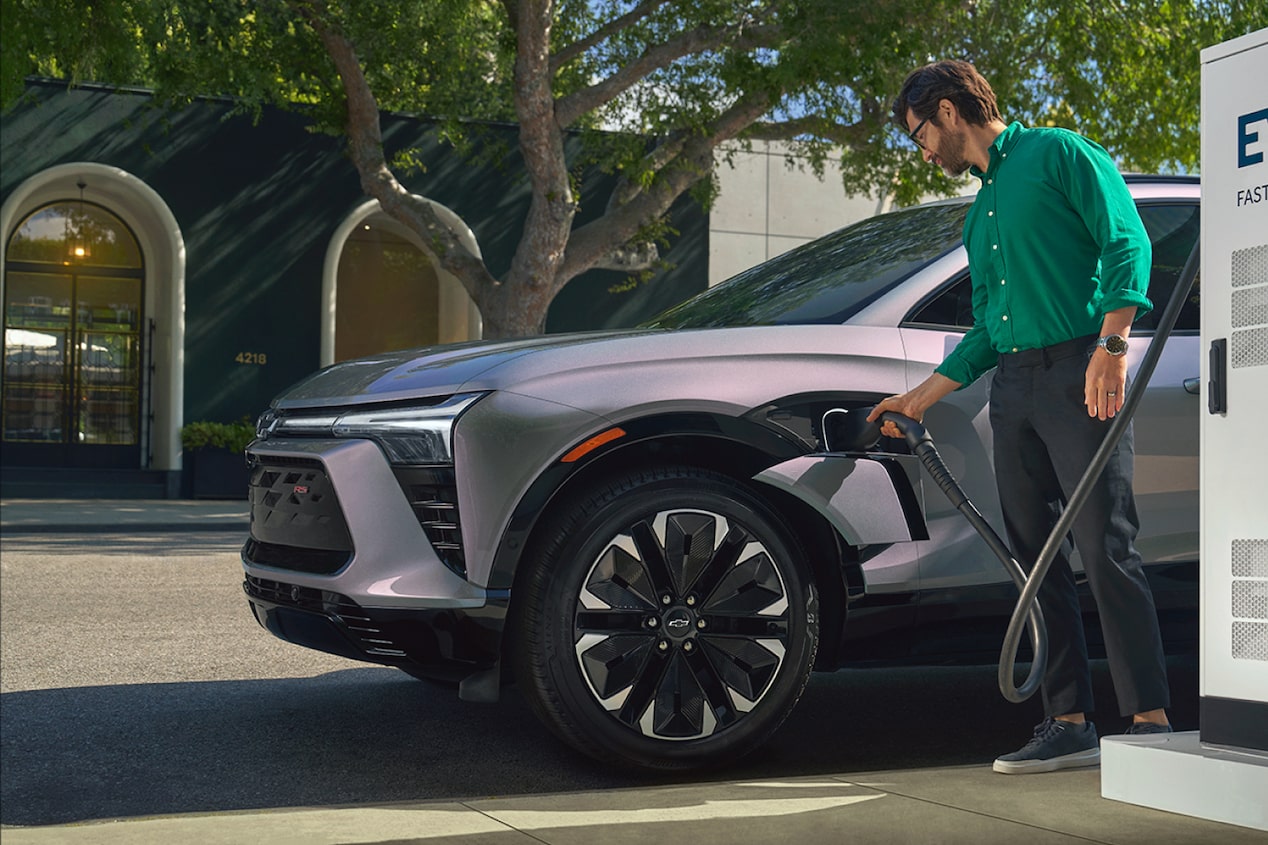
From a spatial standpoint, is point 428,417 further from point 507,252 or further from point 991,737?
point 507,252

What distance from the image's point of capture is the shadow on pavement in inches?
183

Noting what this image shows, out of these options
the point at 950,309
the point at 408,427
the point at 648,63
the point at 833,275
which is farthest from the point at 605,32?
the point at 408,427

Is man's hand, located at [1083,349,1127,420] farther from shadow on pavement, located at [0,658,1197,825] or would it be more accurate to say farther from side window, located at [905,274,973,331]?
shadow on pavement, located at [0,658,1197,825]

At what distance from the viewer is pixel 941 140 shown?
14.8 feet

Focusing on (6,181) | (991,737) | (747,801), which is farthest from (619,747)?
(6,181)

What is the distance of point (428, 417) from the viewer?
4430 mm

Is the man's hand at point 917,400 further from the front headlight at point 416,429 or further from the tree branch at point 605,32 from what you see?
the tree branch at point 605,32

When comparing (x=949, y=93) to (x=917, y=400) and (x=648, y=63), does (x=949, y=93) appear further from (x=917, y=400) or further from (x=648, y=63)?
(x=648, y=63)

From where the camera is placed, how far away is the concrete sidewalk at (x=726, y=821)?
3494 mm

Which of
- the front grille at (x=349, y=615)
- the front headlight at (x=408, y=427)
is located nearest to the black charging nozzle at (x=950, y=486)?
the front headlight at (x=408, y=427)

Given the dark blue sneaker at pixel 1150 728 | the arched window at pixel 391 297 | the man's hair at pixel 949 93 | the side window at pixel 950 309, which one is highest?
the arched window at pixel 391 297

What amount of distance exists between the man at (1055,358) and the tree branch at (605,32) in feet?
50.5

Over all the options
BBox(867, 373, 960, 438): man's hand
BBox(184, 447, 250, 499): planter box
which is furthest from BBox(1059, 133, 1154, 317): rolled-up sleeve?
BBox(184, 447, 250, 499): planter box

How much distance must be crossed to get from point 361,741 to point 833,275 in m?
2.29
